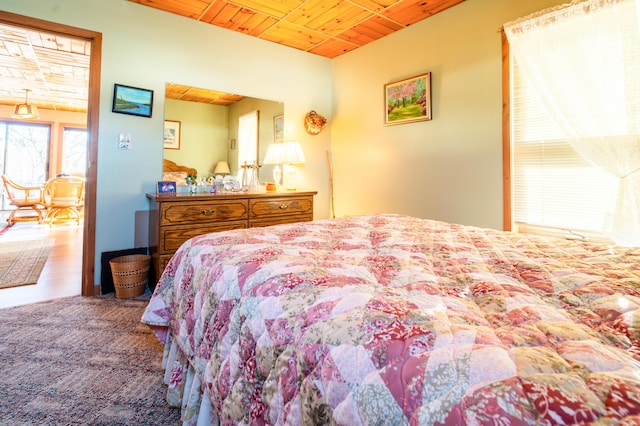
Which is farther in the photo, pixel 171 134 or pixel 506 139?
pixel 171 134

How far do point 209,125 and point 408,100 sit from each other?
2066 millimetres

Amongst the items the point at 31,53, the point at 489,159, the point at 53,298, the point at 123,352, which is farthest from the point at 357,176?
the point at 31,53

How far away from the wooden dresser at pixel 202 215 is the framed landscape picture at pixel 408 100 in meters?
1.33

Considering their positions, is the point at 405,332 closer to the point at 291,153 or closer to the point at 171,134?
the point at 171,134

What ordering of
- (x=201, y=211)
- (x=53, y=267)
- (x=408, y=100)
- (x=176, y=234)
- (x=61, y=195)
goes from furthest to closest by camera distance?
(x=61, y=195)
(x=53, y=267)
(x=408, y=100)
(x=201, y=211)
(x=176, y=234)

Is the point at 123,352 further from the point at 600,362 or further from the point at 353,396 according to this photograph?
the point at 600,362

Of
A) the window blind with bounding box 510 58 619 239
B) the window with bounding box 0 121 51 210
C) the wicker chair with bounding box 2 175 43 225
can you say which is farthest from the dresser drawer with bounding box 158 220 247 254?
the window with bounding box 0 121 51 210

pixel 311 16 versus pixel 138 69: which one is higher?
pixel 311 16

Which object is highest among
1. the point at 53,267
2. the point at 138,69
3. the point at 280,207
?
the point at 138,69

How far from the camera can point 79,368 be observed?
1.76 metres

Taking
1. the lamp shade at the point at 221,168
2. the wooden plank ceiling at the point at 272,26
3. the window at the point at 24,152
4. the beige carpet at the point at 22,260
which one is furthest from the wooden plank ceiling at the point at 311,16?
the window at the point at 24,152

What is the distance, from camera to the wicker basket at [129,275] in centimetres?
274

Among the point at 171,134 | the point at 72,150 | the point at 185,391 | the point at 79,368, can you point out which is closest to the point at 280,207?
the point at 171,134

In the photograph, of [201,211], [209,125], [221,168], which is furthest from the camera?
[221,168]
